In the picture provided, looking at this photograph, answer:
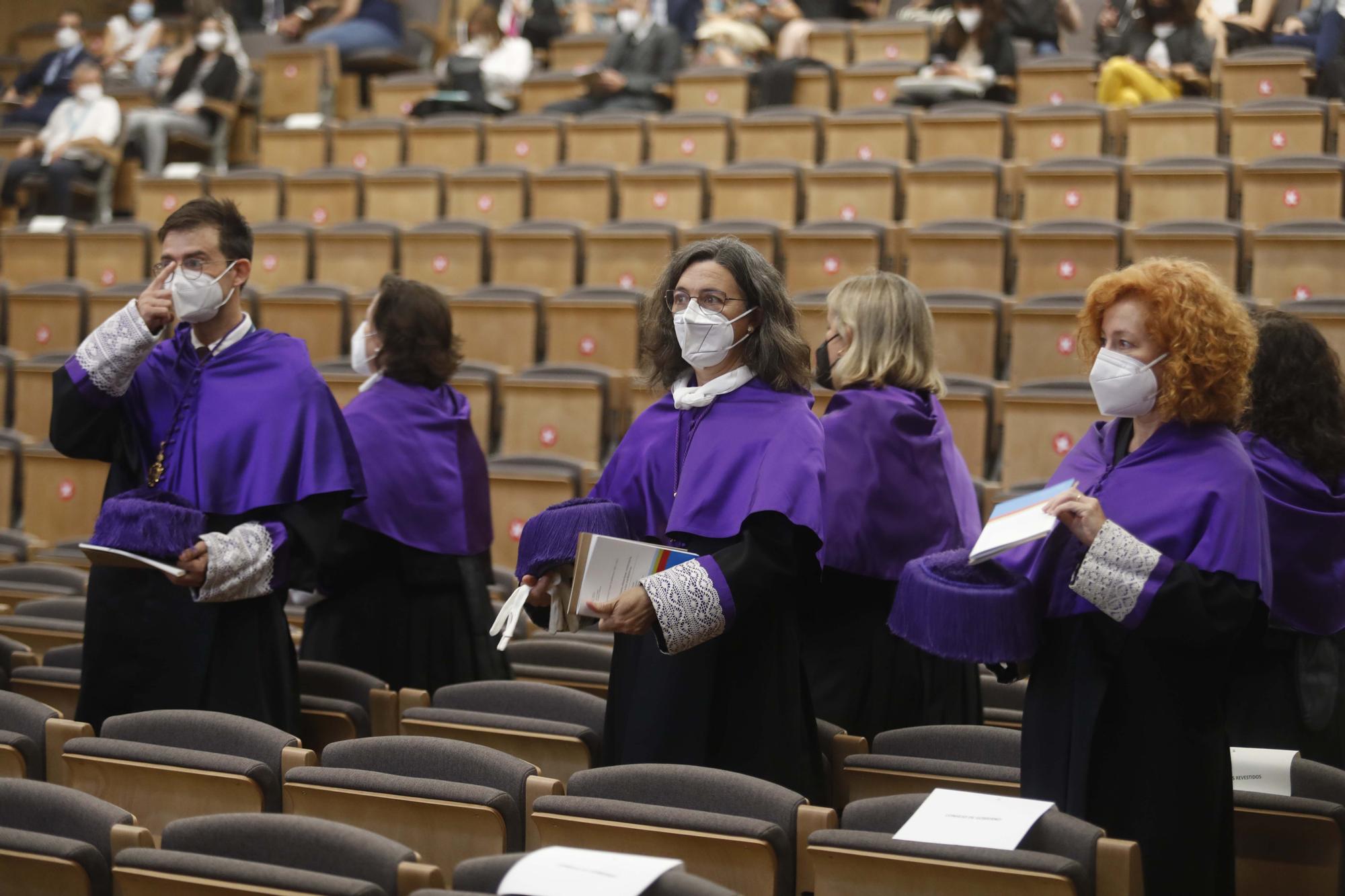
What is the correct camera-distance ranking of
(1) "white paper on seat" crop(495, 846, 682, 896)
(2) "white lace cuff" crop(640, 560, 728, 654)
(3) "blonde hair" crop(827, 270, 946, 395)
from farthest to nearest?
(3) "blonde hair" crop(827, 270, 946, 395) → (2) "white lace cuff" crop(640, 560, 728, 654) → (1) "white paper on seat" crop(495, 846, 682, 896)

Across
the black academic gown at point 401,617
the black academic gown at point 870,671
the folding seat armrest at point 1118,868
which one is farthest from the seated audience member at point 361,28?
the folding seat armrest at point 1118,868

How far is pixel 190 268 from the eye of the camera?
2.51 metres

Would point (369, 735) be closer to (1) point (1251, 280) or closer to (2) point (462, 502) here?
(2) point (462, 502)

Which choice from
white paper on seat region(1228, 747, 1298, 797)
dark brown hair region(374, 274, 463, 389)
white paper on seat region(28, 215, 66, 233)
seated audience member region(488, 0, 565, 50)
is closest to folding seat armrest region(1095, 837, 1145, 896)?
white paper on seat region(1228, 747, 1298, 797)

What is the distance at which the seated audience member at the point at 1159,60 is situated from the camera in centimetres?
623

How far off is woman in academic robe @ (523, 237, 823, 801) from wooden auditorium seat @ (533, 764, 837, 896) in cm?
24

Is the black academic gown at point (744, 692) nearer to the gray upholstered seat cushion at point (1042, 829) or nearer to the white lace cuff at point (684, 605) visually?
the white lace cuff at point (684, 605)

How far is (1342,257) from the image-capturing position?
458 centimetres

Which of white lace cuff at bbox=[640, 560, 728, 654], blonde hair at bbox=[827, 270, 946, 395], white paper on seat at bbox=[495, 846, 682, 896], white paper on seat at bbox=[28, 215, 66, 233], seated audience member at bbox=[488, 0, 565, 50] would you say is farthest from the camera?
seated audience member at bbox=[488, 0, 565, 50]

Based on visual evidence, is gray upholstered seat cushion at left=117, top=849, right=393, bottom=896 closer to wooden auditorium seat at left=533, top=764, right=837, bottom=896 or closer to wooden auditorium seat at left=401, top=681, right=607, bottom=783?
wooden auditorium seat at left=533, top=764, right=837, bottom=896

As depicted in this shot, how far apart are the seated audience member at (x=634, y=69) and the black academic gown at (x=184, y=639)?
5024 millimetres

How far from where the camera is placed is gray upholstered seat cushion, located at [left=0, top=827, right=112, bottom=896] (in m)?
1.62

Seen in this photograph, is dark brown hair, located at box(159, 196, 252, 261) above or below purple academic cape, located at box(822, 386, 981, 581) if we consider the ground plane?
above

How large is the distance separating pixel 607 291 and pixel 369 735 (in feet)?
9.28
